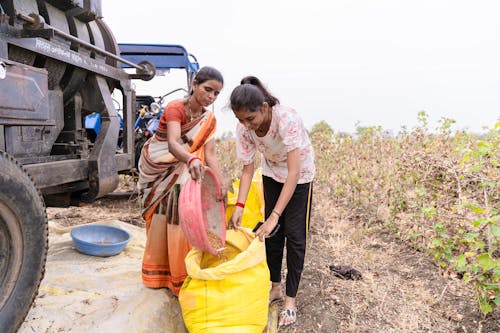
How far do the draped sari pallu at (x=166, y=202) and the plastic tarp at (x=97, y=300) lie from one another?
0.15 m

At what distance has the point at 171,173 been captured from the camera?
8.54ft

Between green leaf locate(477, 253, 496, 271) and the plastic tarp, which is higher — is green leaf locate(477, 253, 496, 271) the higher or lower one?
the higher one

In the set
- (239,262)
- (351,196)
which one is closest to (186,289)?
(239,262)

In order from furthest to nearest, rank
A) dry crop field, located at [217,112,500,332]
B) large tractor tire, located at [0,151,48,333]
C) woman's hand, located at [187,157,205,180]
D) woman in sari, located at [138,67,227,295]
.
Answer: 1. woman in sari, located at [138,67,227,295]
2. dry crop field, located at [217,112,500,332]
3. woman's hand, located at [187,157,205,180]
4. large tractor tire, located at [0,151,48,333]

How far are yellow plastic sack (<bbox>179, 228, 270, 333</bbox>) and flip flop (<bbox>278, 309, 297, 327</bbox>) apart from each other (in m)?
0.34

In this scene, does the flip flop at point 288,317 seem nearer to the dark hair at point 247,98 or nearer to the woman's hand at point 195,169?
the woman's hand at point 195,169

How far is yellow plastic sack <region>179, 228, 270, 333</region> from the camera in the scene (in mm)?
2053

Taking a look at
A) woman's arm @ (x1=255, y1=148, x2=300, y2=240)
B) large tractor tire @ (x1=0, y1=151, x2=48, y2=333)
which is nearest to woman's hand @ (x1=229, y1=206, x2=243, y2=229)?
woman's arm @ (x1=255, y1=148, x2=300, y2=240)

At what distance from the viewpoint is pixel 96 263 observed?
306 cm

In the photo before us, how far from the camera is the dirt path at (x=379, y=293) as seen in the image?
2375 millimetres

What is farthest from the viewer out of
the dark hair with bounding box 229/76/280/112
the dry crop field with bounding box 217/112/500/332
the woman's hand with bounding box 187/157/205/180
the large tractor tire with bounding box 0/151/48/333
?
the dry crop field with bounding box 217/112/500/332

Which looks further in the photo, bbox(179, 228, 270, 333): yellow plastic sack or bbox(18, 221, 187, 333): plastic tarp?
bbox(18, 221, 187, 333): plastic tarp

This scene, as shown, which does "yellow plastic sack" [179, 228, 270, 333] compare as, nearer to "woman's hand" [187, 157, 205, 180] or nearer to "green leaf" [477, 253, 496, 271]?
"woman's hand" [187, 157, 205, 180]

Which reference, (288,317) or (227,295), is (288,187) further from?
(288,317)
